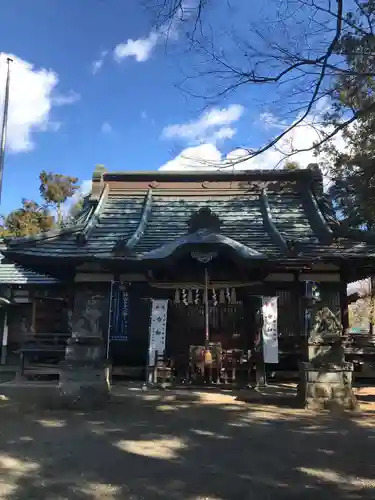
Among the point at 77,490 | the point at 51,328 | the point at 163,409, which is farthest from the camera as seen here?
the point at 51,328

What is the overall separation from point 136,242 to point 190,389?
4060 mm

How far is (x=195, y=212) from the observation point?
41.8 feet

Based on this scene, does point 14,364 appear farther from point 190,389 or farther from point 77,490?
point 77,490

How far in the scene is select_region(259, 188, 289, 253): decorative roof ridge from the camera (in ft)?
39.7

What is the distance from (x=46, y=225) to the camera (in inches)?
1236

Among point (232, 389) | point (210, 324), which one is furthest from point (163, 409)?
point (210, 324)

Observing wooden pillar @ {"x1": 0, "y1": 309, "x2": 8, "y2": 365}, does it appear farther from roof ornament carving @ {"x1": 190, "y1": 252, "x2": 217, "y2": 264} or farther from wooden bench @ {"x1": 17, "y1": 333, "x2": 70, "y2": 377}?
roof ornament carving @ {"x1": 190, "y1": 252, "x2": 217, "y2": 264}

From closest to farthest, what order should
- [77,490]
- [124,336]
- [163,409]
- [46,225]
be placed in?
[77,490], [163,409], [124,336], [46,225]

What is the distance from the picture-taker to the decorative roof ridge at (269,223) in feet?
39.7

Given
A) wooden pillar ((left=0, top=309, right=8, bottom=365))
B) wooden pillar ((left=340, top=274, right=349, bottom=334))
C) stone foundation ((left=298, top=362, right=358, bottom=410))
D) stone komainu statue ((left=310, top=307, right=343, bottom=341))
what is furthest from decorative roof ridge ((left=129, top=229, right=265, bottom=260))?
wooden pillar ((left=0, top=309, right=8, bottom=365))

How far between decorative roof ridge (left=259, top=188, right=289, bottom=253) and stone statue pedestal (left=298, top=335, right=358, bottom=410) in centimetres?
277

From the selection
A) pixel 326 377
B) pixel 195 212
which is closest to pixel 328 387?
pixel 326 377

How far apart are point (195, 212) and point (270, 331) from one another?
3.74m

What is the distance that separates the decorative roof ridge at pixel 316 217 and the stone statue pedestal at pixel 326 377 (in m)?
3.37
